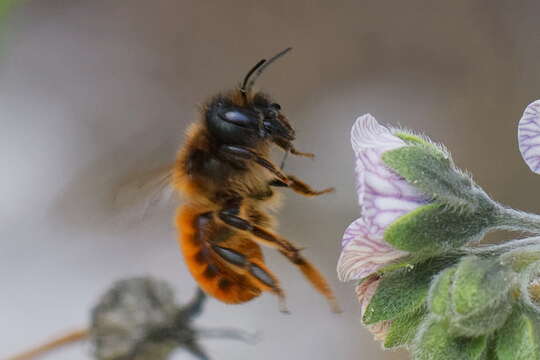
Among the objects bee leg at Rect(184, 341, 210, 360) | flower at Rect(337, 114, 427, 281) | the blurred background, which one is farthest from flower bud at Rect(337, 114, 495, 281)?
the blurred background

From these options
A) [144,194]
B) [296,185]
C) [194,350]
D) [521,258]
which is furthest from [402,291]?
[194,350]

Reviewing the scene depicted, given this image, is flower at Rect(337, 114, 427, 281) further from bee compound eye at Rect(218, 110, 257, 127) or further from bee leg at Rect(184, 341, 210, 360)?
bee leg at Rect(184, 341, 210, 360)

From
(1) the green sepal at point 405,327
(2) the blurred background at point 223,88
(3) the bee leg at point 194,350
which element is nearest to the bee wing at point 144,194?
(3) the bee leg at point 194,350

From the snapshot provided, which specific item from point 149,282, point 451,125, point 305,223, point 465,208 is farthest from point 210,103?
point 451,125

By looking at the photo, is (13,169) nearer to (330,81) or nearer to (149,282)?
(330,81)

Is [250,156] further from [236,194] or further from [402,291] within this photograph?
[402,291]

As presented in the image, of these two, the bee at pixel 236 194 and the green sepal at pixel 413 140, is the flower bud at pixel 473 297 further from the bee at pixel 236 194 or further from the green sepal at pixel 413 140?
the bee at pixel 236 194
